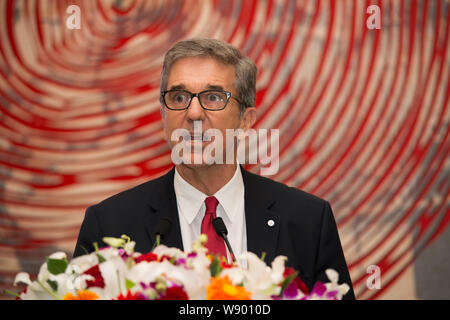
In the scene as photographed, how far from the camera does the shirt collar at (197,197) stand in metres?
1.98

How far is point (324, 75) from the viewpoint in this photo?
2.79m

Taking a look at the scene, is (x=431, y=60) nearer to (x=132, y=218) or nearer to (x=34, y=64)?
(x=132, y=218)

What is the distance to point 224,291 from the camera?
97cm

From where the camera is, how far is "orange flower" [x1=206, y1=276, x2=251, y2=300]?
0.97 metres

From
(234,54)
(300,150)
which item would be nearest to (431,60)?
(300,150)

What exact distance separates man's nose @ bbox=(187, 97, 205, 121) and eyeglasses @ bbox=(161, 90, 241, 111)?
0.01 m

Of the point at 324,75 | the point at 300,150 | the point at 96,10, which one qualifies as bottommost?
the point at 300,150

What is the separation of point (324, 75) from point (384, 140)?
47cm

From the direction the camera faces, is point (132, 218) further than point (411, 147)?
No

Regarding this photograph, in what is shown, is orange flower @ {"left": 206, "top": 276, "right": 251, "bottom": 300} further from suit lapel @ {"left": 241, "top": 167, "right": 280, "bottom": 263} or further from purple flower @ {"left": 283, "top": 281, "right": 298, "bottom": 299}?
suit lapel @ {"left": 241, "top": 167, "right": 280, "bottom": 263}

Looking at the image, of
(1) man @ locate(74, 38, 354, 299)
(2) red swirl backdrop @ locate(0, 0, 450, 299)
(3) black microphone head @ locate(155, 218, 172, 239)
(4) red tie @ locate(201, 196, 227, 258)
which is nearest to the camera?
(3) black microphone head @ locate(155, 218, 172, 239)

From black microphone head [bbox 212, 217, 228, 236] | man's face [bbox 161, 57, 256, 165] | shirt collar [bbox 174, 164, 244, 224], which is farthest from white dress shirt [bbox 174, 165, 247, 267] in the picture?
black microphone head [bbox 212, 217, 228, 236]
